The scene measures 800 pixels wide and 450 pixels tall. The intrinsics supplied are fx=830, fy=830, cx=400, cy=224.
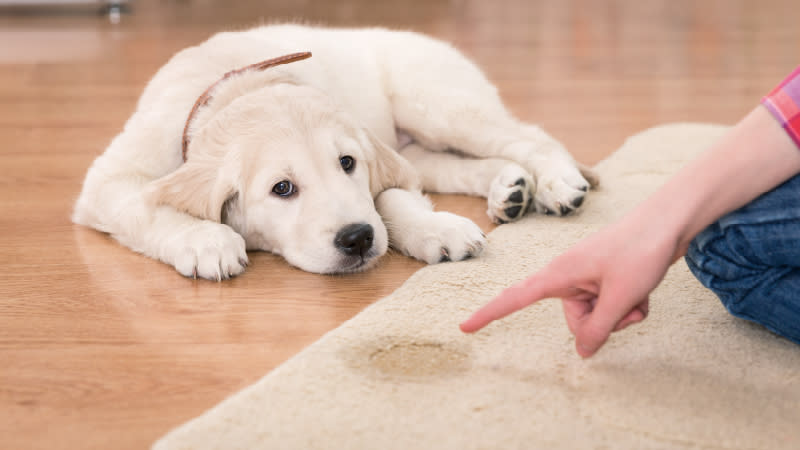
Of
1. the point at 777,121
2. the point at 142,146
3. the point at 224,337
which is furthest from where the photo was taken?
the point at 142,146

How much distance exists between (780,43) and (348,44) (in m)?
3.56

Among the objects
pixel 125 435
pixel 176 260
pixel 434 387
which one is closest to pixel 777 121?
pixel 434 387

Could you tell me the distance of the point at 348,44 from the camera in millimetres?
2484

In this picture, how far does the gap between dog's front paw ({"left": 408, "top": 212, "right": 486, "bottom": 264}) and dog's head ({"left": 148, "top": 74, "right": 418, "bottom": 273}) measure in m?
0.10

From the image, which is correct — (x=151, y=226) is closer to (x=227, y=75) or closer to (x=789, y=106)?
(x=227, y=75)

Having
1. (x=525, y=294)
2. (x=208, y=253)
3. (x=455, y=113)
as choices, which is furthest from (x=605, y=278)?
(x=455, y=113)

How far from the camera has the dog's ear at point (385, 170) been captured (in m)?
1.98

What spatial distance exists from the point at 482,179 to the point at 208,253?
2.86 ft

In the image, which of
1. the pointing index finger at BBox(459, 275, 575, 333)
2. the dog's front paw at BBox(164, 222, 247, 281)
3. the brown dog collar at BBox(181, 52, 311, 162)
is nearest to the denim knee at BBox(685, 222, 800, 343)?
the pointing index finger at BBox(459, 275, 575, 333)

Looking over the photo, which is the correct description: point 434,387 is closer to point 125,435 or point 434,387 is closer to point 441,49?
point 125,435

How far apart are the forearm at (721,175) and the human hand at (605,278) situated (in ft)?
0.08

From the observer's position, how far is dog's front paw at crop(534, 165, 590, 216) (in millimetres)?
2062

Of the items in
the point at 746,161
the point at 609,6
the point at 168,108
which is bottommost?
the point at 609,6

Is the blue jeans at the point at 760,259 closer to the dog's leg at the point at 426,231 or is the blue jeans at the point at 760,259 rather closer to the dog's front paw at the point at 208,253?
the dog's leg at the point at 426,231
